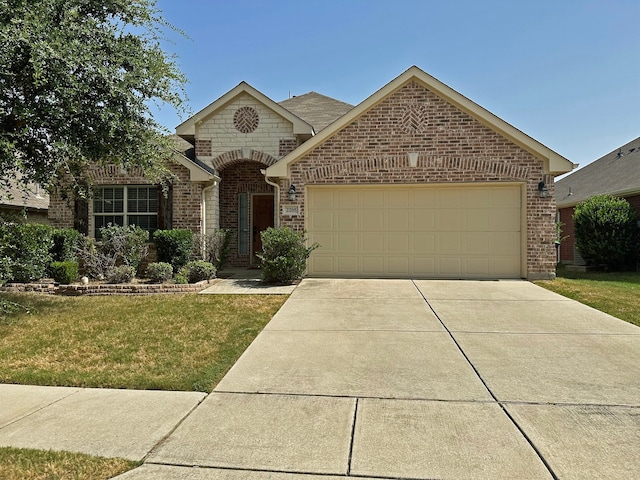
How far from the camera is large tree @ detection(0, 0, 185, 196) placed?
5.83m

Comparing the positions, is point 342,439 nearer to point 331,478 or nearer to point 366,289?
point 331,478

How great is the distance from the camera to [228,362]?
459 centimetres

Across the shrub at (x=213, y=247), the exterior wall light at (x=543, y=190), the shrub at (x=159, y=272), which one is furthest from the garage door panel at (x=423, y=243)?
the shrub at (x=159, y=272)

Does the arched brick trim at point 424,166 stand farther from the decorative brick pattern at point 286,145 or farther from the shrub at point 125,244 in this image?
the shrub at point 125,244

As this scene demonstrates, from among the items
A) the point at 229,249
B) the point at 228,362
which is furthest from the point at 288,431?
the point at 229,249

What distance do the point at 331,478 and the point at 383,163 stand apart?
29.0ft

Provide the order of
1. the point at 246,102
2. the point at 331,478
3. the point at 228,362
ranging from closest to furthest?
the point at 331,478, the point at 228,362, the point at 246,102

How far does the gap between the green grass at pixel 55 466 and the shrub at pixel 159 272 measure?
6.88 meters

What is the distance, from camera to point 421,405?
11.5ft

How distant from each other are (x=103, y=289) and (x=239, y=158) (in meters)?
5.65

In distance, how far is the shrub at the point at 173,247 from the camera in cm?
1046

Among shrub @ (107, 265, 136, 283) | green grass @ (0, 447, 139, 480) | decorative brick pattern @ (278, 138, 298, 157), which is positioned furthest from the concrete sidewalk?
decorative brick pattern @ (278, 138, 298, 157)

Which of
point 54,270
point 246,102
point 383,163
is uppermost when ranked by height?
point 246,102

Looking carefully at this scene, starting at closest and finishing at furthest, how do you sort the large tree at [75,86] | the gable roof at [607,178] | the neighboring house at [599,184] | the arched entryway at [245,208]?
the large tree at [75,86] < the arched entryway at [245,208] < the neighboring house at [599,184] < the gable roof at [607,178]
